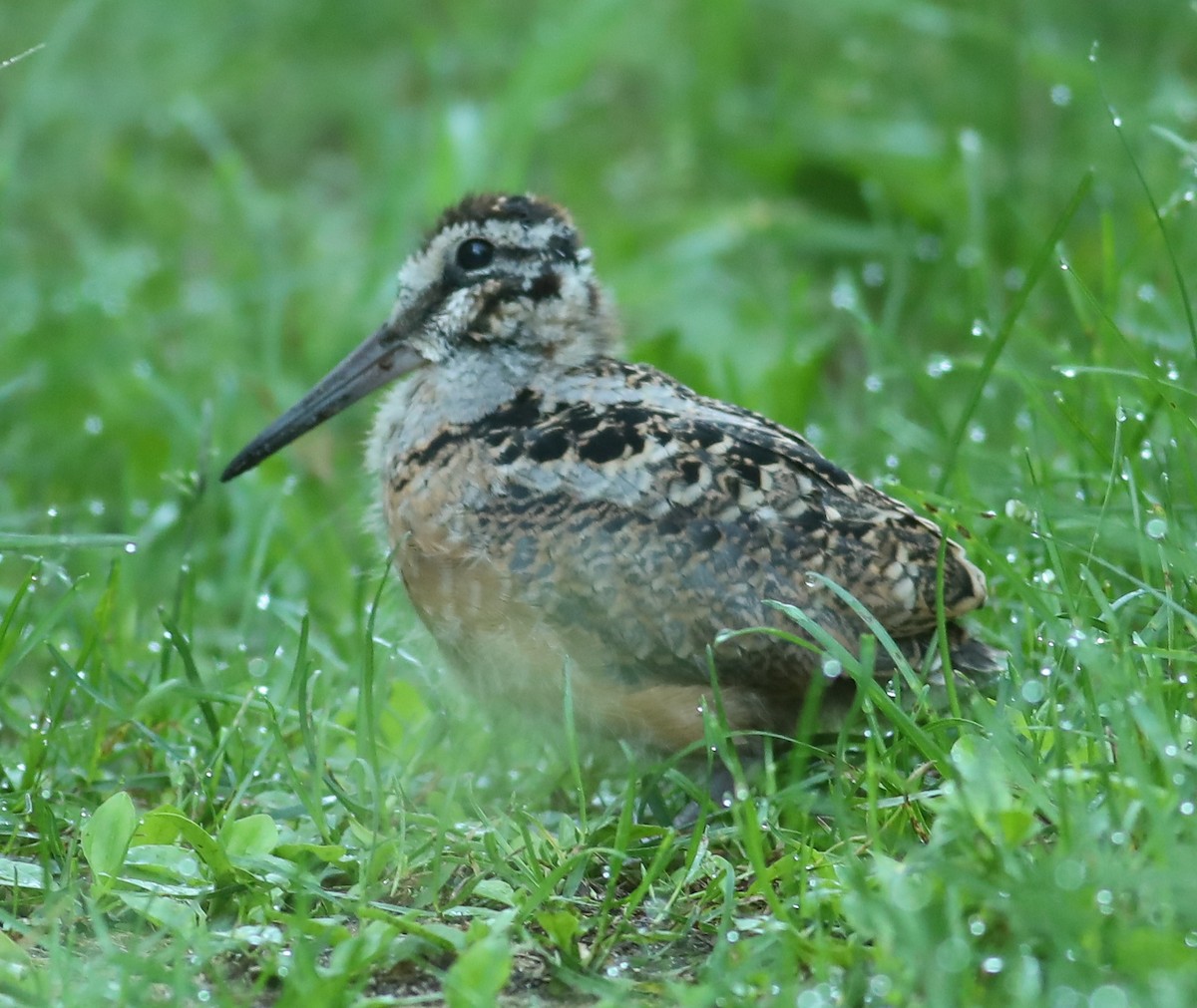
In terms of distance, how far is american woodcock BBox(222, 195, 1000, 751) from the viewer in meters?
3.49

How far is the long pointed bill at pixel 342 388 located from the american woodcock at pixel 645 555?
39 cm

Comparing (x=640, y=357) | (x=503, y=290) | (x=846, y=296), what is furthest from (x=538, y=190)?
(x=503, y=290)

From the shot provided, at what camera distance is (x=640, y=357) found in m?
5.56

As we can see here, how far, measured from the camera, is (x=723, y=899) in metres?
3.12

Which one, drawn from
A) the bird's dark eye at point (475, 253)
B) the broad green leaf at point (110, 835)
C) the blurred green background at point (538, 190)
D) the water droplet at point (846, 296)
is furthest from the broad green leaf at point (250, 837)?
the water droplet at point (846, 296)

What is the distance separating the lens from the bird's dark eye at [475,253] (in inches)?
166

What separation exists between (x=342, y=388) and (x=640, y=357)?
1.40 metres

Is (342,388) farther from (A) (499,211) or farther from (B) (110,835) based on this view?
(B) (110,835)

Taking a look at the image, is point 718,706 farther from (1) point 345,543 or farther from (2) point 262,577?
(1) point 345,543

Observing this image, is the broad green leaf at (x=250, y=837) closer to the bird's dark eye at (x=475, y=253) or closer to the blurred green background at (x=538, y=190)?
the blurred green background at (x=538, y=190)

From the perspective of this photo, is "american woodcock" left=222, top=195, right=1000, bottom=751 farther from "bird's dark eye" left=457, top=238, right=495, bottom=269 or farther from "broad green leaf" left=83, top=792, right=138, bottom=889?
"broad green leaf" left=83, top=792, right=138, bottom=889

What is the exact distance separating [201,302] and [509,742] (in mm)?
3365

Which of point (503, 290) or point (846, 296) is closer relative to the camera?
point (503, 290)

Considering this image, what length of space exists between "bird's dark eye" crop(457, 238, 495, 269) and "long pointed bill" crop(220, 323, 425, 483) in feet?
0.89
